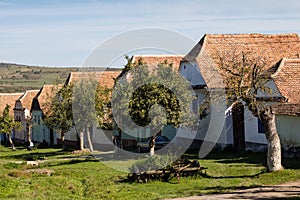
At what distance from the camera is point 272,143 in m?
21.5

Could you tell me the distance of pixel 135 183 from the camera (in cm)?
2203

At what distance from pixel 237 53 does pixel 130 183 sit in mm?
14125

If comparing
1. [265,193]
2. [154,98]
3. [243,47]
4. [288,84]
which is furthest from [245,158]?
[265,193]

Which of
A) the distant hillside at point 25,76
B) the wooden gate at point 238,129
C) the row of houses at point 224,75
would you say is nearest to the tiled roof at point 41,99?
the row of houses at point 224,75

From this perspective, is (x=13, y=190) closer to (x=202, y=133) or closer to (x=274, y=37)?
(x=202, y=133)

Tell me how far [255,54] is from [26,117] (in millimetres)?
28913

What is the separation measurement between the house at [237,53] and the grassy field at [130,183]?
2834 millimetres

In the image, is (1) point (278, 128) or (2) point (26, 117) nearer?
(1) point (278, 128)

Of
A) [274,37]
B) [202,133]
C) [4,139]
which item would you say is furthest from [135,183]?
[4,139]

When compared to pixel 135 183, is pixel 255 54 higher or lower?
higher

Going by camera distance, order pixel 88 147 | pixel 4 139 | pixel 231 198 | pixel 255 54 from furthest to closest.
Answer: pixel 4 139, pixel 88 147, pixel 255 54, pixel 231 198

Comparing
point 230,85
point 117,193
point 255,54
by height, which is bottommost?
point 117,193

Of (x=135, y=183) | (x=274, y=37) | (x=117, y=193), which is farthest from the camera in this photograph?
(x=274, y=37)

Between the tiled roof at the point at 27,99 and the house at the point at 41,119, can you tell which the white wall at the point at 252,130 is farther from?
the tiled roof at the point at 27,99
